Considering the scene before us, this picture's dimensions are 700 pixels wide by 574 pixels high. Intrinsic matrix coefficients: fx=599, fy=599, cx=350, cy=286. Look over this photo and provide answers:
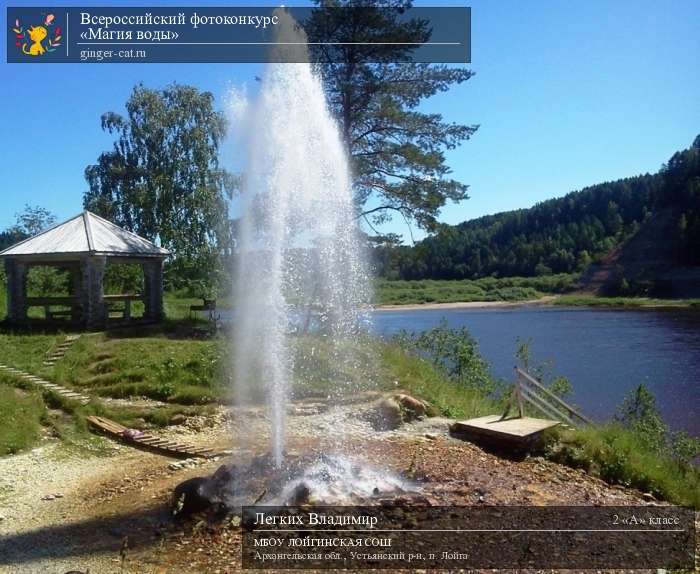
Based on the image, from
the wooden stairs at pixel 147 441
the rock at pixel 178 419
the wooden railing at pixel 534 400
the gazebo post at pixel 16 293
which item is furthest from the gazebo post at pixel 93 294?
the wooden railing at pixel 534 400

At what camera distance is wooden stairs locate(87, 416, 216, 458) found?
8.30 meters

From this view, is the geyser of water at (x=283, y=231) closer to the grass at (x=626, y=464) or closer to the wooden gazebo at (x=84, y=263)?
the grass at (x=626, y=464)

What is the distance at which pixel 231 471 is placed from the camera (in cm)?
666

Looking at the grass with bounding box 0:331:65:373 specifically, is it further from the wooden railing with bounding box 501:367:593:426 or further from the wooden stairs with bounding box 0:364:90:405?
the wooden railing with bounding box 501:367:593:426

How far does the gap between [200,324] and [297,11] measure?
959 cm

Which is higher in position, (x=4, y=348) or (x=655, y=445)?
(x=4, y=348)

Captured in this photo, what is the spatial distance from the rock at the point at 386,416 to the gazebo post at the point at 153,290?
11.1 m

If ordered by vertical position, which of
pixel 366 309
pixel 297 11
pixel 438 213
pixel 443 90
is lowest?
pixel 366 309

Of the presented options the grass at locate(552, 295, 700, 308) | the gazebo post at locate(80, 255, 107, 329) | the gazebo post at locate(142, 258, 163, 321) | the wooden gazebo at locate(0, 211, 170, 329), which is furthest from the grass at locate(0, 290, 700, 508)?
the grass at locate(552, 295, 700, 308)

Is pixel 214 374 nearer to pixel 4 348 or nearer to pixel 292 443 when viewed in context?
pixel 292 443

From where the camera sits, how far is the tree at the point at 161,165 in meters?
29.0

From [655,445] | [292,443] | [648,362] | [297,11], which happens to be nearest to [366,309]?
[292,443]

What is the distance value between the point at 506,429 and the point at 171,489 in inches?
184
